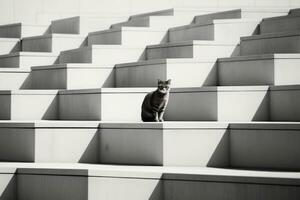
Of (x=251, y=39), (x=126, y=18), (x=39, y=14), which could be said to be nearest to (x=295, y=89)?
(x=251, y=39)

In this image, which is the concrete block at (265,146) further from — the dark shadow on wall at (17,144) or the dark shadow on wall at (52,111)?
the dark shadow on wall at (52,111)

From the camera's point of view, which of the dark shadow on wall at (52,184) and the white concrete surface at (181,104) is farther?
the white concrete surface at (181,104)

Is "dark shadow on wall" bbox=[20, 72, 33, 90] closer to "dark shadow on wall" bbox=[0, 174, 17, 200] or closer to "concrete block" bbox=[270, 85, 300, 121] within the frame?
"dark shadow on wall" bbox=[0, 174, 17, 200]

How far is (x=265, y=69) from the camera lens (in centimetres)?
368

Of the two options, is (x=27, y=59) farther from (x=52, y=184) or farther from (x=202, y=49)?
(x=52, y=184)

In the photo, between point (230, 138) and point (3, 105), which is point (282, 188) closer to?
point (230, 138)

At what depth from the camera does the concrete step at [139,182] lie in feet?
8.48

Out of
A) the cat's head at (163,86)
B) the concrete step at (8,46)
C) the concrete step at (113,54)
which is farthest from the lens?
the concrete step at (8,46)

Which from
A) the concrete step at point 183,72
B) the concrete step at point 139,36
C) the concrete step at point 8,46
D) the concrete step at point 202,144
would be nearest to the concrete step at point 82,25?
the concrete step at point 8,46

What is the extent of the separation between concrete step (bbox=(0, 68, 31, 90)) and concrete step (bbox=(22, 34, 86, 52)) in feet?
3.17

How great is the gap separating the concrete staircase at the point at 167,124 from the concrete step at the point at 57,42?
59 centimetres

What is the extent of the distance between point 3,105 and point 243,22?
2.30 m

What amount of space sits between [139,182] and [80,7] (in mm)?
4076

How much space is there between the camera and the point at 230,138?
10.4ft
